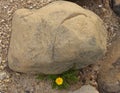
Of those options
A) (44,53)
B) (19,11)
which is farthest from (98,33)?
(19,11)

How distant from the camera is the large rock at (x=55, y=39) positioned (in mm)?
3043

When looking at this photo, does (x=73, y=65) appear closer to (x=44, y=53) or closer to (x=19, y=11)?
(x=44, y=53)

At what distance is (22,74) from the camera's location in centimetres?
345

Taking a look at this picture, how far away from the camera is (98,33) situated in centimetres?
316

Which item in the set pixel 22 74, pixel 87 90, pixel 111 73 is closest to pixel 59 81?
pixel 87 90

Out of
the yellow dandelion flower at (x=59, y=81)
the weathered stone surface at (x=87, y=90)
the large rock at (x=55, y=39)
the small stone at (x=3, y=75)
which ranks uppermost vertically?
the large rock at (x=55, y=39)

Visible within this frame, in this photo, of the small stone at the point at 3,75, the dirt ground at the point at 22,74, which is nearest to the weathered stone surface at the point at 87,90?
the dirt ground at the point at 22,74

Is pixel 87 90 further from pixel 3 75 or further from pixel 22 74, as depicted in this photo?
pixel 3 75

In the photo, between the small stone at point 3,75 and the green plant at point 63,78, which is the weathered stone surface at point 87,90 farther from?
the small stone at point 3,75

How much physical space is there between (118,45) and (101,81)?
1.44ft

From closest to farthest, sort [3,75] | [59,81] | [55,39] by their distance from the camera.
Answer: [55,39] < [59,81] < [3,75]

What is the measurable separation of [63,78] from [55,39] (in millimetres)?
475

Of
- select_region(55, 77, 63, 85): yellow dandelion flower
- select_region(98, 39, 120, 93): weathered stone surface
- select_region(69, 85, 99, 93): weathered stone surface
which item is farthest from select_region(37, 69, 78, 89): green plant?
select_region(98, 39, 120, 93): weathered stone surface

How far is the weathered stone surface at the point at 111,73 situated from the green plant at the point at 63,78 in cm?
32
